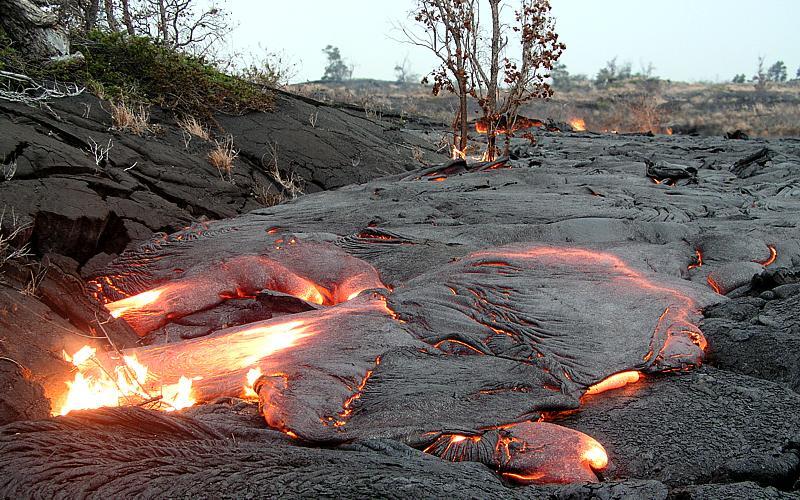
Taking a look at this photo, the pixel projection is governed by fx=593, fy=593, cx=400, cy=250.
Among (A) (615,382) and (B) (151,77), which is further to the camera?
(B) (151,77)

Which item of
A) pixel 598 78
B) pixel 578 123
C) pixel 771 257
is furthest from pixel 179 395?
pixel 598 78

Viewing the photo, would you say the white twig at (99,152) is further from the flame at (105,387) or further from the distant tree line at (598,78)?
the distant tree line at (598,78)

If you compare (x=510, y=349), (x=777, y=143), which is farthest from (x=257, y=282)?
(x=777, y=143)

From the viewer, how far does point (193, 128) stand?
8305mm

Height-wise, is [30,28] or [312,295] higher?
[30,28]

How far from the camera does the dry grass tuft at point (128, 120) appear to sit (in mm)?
7297

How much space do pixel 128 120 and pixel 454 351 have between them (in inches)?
238

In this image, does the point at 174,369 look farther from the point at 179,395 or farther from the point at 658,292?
the point at 658,292

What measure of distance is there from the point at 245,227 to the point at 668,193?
4.37m

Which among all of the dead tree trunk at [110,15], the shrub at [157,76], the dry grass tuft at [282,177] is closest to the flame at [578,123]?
the dead tree trunk at [110,15]

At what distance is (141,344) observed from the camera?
3842 mm

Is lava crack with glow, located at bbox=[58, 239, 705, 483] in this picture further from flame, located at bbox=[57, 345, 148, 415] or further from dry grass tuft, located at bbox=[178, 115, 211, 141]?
dry grass tuft, located at bbox=[178, 115, 211, 141]

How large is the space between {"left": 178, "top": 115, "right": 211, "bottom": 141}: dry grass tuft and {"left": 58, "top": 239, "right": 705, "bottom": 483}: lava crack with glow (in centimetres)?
446

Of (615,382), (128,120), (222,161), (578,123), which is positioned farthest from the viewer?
(578,123)
